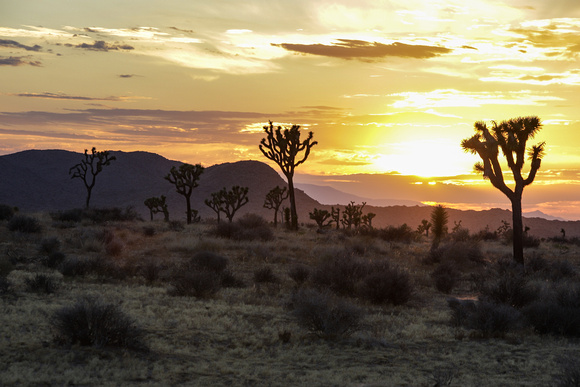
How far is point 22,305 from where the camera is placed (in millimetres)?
12164

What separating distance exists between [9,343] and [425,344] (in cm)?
725

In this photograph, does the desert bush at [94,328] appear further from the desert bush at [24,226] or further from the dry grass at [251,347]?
the desert bush at [24,226]

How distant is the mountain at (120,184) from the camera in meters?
123

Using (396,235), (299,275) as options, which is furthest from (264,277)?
(396,235)

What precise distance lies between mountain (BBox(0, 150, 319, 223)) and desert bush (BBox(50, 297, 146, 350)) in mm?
105946

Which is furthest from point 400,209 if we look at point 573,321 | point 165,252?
point 573,321

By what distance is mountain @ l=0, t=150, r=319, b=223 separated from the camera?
404ft

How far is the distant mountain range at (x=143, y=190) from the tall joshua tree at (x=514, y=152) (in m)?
90.2

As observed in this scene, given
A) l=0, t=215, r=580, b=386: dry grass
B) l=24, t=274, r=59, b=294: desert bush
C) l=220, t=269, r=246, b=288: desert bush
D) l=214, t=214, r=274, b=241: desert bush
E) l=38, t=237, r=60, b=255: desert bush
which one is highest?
l=214, t=214, r=274, b=241: desert bush

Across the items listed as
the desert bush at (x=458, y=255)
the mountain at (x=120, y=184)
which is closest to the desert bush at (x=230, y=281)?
the desert bush at (x=458, y=255)

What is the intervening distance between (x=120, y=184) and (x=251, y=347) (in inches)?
5526

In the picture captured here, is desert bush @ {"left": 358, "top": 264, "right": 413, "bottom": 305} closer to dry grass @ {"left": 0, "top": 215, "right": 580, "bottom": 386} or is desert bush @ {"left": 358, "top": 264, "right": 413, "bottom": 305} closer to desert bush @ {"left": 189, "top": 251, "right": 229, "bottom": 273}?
dry grass @ {"left": 0, "top": 215, "right": 580, "bottom": 386}

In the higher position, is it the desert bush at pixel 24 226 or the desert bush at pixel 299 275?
the desert bush at pixel 24 226

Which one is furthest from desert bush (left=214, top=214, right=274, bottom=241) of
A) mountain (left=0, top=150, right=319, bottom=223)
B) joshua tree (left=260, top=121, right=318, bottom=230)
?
mountain (left=0, top=150, right=319, bottom=223)
